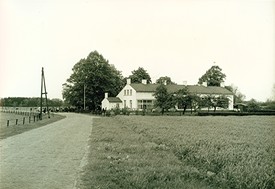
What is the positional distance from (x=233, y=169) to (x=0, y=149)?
31.4 ft

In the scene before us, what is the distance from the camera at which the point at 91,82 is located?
7256 centimetres

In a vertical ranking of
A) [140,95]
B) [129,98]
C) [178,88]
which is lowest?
[129,98]

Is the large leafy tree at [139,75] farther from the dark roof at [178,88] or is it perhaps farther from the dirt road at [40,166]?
the dirt road at [40,166]

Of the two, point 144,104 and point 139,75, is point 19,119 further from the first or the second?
point 139,75

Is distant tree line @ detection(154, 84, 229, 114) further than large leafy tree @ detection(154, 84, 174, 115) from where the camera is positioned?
Yes

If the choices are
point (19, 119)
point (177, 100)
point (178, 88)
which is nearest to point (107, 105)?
point (178, 88)

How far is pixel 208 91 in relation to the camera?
7131cm

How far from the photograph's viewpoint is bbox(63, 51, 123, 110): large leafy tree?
72188 millimetres

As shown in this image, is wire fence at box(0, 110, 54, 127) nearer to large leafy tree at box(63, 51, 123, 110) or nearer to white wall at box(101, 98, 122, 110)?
white wall at box(101, 98, 122, 110)

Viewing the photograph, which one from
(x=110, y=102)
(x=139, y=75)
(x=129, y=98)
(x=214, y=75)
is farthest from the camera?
(x=139, y=75)

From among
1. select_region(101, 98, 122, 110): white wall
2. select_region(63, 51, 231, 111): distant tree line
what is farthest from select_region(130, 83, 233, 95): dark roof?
select_region(101, 98, 122, 110): white wall

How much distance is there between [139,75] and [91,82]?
2635cm

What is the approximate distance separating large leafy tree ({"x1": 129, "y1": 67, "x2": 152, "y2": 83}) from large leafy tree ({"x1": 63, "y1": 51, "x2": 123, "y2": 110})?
19667 millimetres

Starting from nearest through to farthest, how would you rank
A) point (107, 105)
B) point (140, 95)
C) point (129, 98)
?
point (140, 95) < point (129, 98) < point (107, 105)
